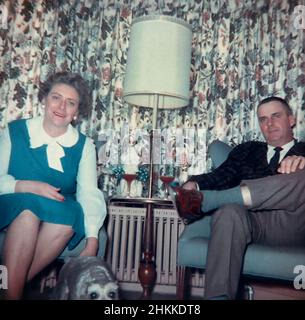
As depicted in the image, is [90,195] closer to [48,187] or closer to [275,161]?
[48,187]

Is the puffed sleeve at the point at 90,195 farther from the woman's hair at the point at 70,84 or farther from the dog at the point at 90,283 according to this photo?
the dog at the point at 90,283

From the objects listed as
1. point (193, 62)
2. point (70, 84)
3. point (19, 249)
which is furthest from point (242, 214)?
point (193, 62)

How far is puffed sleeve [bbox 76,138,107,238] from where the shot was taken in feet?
4.30

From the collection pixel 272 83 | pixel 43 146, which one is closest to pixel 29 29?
pixel 43 146

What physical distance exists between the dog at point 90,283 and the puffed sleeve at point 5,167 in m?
0.47

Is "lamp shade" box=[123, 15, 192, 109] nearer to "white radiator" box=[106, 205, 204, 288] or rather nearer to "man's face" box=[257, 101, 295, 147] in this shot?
"man's face" box=[257, 101, 295, 147]

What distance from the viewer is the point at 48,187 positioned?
4.15ft

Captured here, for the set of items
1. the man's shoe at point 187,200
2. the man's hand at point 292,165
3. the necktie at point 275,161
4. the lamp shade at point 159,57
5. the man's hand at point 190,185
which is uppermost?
the lamp shade at point 159,57

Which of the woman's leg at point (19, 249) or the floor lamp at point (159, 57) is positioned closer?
the woman's leg at point (19, 249)

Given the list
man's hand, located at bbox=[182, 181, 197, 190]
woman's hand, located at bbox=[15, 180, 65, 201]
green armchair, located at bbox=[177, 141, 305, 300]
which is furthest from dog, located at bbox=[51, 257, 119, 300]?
man's hand, located at bbox=[182, 181, 197, 190]

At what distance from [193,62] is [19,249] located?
1.64 m

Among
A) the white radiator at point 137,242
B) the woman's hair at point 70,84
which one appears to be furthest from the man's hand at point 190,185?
the woman's hair at point 70,84

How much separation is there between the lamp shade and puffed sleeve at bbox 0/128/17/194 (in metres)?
0.66

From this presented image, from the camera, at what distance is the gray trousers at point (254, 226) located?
3.76ft
